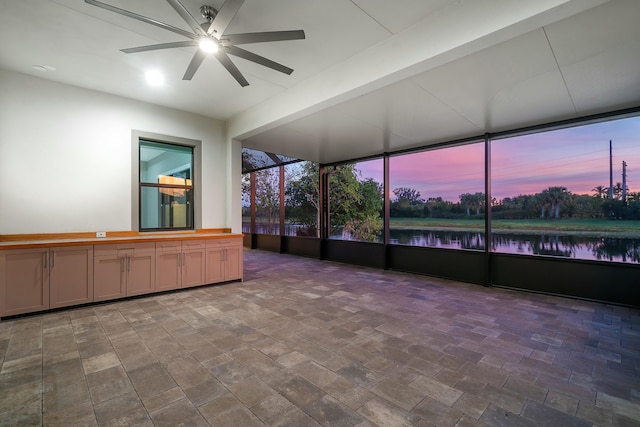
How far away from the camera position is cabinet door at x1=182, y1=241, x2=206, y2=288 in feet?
14.9

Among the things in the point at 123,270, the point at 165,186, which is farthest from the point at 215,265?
the point at 165,186

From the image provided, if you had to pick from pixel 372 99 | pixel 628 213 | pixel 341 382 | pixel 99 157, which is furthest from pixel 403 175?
pixel 99 157

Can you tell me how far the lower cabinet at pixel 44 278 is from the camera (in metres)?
3.25

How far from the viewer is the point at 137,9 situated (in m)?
2.46

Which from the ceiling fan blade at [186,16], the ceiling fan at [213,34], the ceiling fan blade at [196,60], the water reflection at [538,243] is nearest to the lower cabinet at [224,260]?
the ceiling fan blade at [196,60]

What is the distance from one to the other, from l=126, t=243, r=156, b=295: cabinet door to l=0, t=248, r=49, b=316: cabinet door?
2.85ft

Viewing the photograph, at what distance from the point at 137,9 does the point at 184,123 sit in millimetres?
2650

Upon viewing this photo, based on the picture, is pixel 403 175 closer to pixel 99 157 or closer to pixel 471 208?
pixel 471 208

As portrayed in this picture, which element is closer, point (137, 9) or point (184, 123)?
point (137, 9)

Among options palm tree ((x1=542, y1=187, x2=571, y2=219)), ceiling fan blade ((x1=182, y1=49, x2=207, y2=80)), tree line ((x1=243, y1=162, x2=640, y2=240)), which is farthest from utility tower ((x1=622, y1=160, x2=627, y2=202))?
ceiling fan blade ((x1=182, y1=49, x2=207, y2=80))

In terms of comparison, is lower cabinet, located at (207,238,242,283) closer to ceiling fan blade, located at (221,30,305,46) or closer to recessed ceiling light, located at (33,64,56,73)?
recessed ceiling light, located at (33,64,56,73)

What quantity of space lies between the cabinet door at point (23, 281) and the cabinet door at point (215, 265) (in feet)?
6.52

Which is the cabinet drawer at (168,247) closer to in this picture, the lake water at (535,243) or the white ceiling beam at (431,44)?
the white ceiling beam at (431,44)

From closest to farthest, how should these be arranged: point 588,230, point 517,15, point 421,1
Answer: point 517,15
point 421,1
point 588,230
